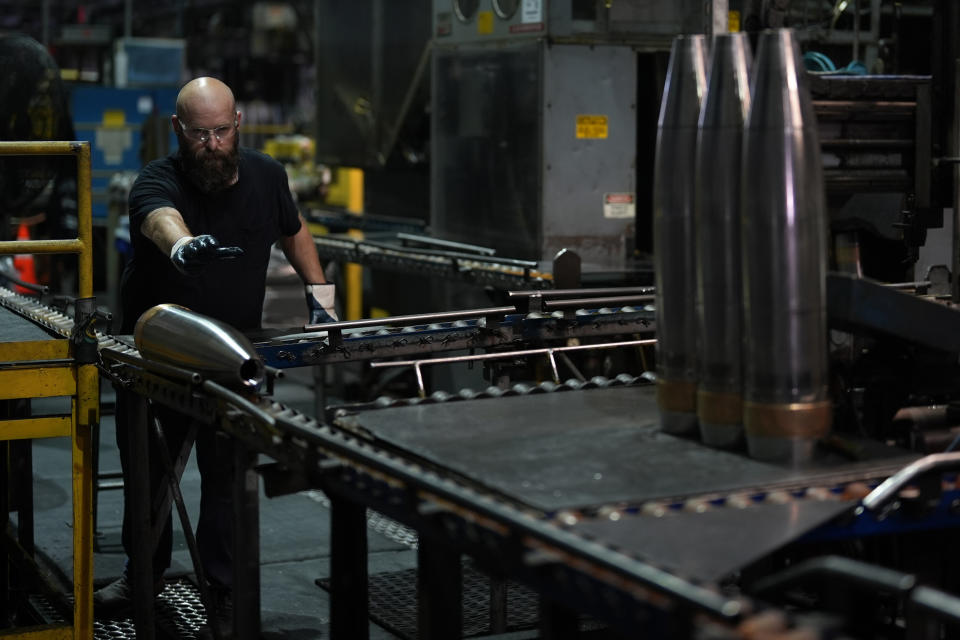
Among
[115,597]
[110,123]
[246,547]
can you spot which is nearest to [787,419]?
[246,547]

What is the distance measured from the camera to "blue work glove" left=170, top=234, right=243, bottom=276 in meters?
3.39

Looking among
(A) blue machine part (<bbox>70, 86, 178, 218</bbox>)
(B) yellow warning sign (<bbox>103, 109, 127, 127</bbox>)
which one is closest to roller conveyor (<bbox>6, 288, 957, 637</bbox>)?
(A) blue machine part (<bbox>70, 86, 178, 218</bbox>)

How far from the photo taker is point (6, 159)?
248 inches

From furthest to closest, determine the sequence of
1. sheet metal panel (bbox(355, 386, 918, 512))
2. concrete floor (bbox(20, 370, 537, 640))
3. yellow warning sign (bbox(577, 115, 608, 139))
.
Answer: yellow warning sign (bbox(577, 115, 608, 139)), concrete floor (bbox(20, 370, 537, 640)), sheet metal panel (bbox(355, 386, 918, 512))

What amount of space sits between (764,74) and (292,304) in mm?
6263

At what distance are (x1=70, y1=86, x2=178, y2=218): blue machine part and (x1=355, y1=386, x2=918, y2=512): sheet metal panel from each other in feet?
37.2

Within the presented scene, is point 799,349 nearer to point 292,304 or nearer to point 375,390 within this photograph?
point 375,390

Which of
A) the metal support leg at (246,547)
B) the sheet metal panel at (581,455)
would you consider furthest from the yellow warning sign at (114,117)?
the sheet metal panel at (581,455)

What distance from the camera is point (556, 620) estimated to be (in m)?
2.01

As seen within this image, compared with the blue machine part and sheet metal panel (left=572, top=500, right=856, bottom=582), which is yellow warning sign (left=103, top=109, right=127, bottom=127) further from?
sheet metal panel (left=572, top=500, right=856, bottom=582)

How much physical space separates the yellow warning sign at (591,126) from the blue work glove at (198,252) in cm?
323

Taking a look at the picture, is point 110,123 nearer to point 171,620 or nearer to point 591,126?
point 591,126

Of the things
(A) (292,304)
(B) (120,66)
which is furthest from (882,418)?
(B) (120,66)

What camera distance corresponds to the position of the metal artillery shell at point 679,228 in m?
2.46
